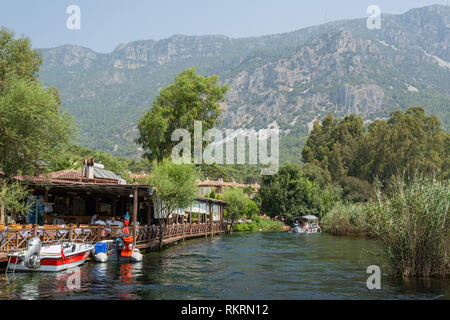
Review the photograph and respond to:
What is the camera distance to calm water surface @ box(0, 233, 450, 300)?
14.4m

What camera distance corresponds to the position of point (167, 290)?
1534 cm

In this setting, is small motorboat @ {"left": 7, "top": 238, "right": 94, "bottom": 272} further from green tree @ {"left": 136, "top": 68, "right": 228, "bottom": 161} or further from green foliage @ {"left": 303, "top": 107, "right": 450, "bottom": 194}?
green foliage @ {"left": 303, "top": 107, "right": 450, "bottom": 194}

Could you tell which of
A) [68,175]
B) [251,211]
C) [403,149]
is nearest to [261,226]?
[251,211]

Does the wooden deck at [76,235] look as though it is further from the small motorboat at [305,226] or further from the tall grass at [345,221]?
the small motorboat at [305,226]

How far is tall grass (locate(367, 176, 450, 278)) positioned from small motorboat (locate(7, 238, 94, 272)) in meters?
12.2

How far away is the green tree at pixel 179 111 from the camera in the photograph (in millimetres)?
42656

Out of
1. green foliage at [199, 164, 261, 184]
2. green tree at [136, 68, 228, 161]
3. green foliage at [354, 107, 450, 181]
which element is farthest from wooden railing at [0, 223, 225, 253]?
green foliage at [199, 164, 261, 184]

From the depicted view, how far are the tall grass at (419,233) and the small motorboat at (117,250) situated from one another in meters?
11.7

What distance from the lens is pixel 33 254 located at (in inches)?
677

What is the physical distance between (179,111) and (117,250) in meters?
23.8

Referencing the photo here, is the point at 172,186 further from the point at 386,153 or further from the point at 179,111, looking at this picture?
the point at 386,153

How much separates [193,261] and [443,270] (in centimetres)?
1222

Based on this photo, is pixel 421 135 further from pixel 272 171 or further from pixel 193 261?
pixel 193 261
